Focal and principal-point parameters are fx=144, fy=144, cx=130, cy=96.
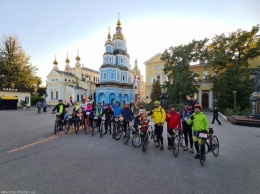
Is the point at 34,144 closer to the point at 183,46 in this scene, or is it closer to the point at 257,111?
the point at 257,111

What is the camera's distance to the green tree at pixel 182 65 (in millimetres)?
24656

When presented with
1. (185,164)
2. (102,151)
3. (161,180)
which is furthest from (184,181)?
(102,151)

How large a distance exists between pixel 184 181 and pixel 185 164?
1.07 m

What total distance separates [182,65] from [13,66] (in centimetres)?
3744

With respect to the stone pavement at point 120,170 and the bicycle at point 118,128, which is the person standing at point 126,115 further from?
the stone pavement at point 120,170

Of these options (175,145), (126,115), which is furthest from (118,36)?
(175,145)

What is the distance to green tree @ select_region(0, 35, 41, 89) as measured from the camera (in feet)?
109

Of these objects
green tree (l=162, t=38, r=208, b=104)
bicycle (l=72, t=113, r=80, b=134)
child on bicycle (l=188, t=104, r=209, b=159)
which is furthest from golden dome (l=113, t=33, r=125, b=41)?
child on bicycle (l=188, t=104, r=209, b=159)

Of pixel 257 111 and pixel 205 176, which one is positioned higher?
pixel 257 111

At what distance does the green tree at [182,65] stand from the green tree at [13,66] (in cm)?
3335

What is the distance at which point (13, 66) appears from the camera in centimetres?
3353

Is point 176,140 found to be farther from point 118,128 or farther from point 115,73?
point 115,73

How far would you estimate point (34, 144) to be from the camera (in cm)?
616

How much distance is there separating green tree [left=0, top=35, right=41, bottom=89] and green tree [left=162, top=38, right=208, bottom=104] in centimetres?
3335
